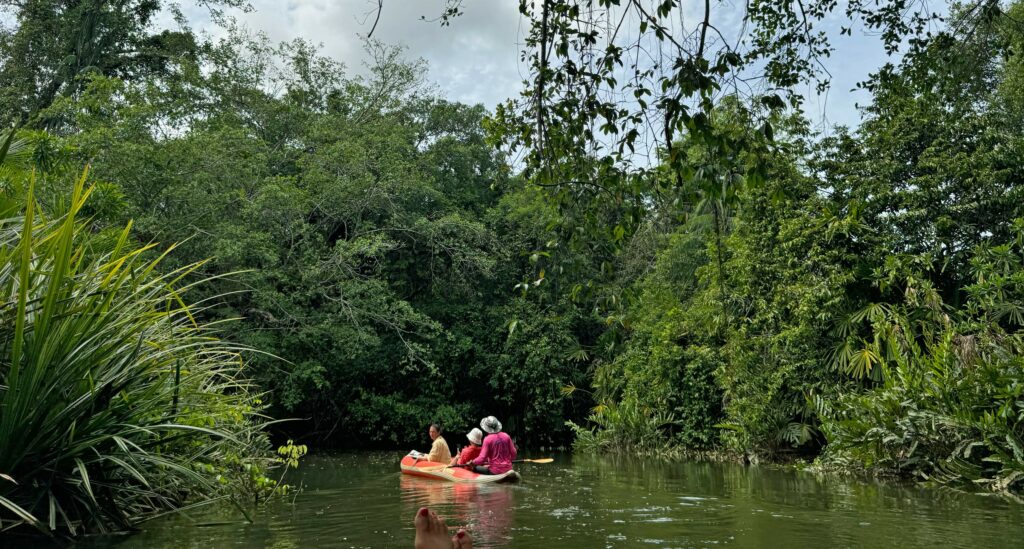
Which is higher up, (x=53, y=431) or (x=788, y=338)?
(x=788, y=338)

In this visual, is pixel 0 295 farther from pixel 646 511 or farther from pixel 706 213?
pixel 706 213

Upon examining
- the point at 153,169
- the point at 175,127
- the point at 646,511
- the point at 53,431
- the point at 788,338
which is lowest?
the point at 646,511

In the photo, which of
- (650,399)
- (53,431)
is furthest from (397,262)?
(53,431)

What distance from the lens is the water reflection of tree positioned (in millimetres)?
7137

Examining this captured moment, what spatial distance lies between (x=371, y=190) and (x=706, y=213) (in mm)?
8360

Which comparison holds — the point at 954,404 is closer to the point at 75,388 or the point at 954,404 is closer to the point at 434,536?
the point at 434,536

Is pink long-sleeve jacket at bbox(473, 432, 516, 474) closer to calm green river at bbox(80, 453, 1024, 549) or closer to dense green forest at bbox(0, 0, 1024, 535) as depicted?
calm green river at bbox(80, 453, 1024, 549)

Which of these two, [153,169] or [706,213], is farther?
[706,213]

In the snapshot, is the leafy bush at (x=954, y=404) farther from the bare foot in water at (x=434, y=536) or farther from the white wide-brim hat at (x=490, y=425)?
A: the bare foot in water at (x=434, y=536)

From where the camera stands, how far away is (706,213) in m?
19.3

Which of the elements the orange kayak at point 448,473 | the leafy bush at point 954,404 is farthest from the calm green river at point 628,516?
the leafy bush at point 954,404

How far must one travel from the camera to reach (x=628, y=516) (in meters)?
7.94

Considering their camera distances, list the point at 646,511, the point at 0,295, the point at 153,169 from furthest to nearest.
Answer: the point at 153,169, the point at 646,511, the point at 0,295

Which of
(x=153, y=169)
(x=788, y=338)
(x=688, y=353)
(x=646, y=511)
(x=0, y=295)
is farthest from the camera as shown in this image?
(x=688, y=353)
